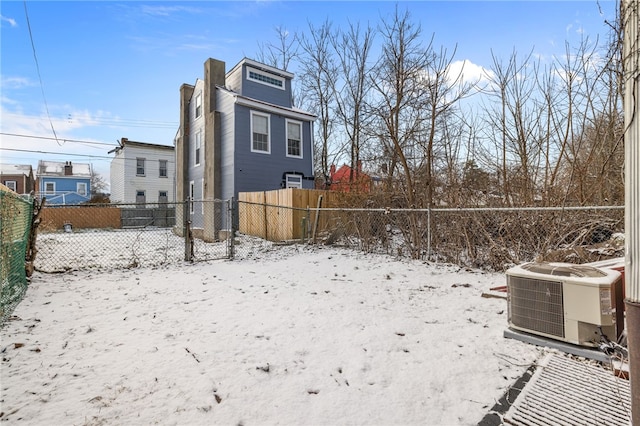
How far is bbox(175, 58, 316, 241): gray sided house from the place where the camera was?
42.4 ft

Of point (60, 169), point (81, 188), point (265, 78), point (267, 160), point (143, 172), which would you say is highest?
point (265, 78)

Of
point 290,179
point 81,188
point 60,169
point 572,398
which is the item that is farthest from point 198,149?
point 60,169

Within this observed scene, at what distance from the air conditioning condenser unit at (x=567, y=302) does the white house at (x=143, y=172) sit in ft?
82.2

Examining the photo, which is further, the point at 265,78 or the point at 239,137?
the point at 265,78

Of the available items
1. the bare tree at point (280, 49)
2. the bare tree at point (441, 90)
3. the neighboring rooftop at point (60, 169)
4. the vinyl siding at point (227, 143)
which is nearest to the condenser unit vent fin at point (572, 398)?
the bare tree at point (441, 90)

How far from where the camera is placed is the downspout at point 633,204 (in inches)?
50.4

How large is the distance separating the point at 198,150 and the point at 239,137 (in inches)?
147

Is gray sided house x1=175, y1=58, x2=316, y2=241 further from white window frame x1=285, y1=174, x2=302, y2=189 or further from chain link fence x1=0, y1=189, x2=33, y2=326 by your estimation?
chain link fence x1=0, y1=189, x2=33, y2=326

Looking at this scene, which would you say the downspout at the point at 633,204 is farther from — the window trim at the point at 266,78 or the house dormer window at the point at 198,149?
the house dormer window at the point at 198,149

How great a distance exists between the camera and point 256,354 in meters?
2.52

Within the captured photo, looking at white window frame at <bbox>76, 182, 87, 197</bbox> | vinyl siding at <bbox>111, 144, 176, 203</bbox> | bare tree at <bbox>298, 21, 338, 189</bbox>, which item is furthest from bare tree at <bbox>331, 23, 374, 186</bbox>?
white window frame at <bbox>76, 182, 87, 197</bbox>

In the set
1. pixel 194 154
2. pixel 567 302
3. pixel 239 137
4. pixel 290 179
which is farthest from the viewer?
pixel 194 154

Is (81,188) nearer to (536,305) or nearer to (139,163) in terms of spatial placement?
(139,163)

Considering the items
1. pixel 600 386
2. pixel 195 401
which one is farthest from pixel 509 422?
A: pixel 195 401
